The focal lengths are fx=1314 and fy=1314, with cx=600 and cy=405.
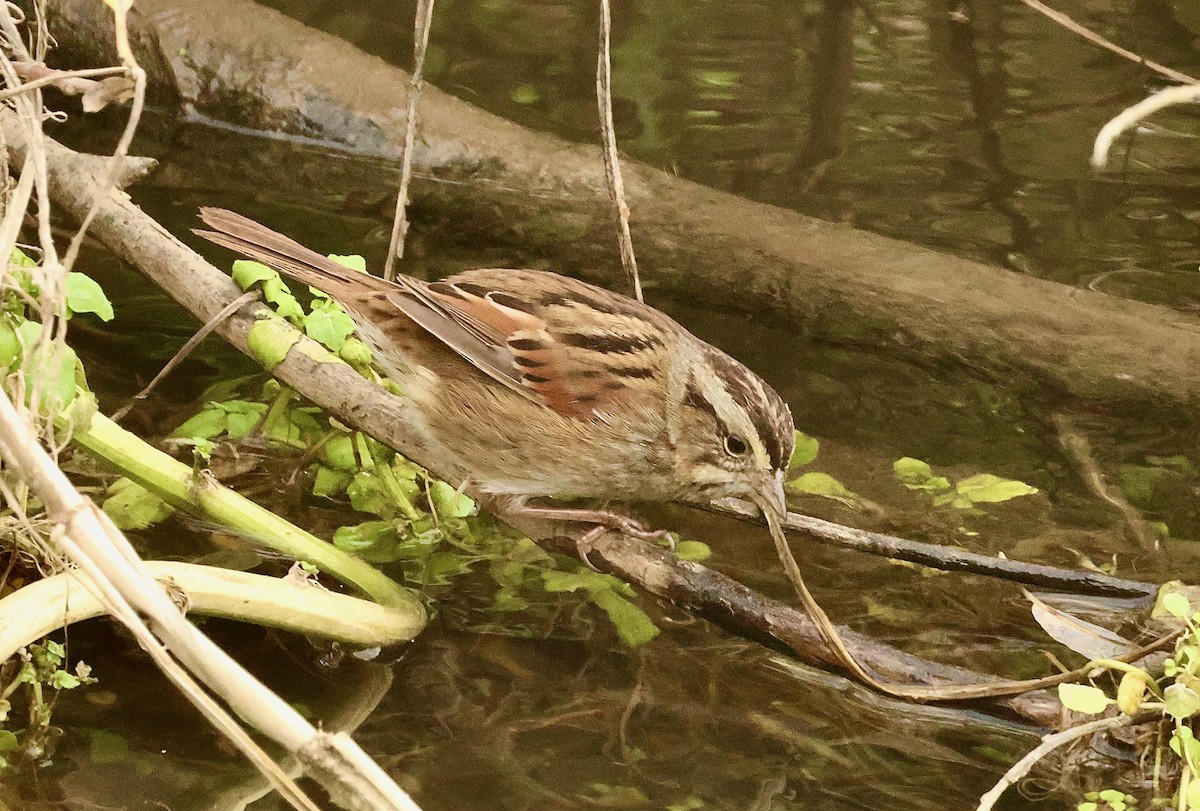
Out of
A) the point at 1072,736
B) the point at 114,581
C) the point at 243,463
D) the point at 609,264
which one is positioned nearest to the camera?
Answer: the point at 114,581

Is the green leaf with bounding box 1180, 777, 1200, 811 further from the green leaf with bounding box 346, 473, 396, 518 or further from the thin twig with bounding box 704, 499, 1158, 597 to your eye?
the green leaf with bounding box 346, 473, 396, 518

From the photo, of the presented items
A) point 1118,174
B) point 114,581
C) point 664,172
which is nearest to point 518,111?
point 664,172

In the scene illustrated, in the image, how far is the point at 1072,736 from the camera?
255cm

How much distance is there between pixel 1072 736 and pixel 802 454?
1387 millimetres

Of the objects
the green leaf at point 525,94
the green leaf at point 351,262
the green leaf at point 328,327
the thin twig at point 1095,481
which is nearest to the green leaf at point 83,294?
the green leaf at point 328,327

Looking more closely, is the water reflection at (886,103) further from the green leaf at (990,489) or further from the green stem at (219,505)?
the green stem at (219,505)

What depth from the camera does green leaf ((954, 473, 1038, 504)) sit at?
367 cm

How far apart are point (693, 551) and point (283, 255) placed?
1415 millimetres

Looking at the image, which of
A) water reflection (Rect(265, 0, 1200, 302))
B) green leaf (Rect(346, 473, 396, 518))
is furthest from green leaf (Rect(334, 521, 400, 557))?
water reflection (Rect(265, 0, 1200, 302))

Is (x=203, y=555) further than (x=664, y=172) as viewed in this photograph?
No

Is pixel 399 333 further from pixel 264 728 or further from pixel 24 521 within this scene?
pixel 264 728

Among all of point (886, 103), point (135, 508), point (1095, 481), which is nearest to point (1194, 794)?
point (1095, 481)

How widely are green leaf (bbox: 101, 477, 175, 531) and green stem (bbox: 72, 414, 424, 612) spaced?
0.25 meters

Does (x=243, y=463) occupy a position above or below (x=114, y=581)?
below
